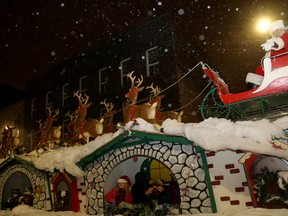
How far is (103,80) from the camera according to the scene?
829 inches

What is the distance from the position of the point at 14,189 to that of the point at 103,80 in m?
10.1

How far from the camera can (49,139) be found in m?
12.9

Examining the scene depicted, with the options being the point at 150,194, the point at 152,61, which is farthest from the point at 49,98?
the point at 150,194

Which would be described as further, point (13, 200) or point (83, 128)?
point (13, 200)

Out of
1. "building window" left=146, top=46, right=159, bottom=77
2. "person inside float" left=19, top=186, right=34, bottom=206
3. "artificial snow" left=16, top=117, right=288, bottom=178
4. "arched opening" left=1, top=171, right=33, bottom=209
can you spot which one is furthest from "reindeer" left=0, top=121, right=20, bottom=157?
"building window" left=146, top=46, right=159, bottom=77

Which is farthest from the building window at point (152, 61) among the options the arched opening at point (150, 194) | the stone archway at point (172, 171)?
the stone archway at point (172, 171)

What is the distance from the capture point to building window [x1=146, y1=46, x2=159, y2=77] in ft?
59.4

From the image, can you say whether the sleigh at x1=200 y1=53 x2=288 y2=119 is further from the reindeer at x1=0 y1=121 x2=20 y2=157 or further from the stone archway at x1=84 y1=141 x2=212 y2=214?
the reindeer at x1=0 y1=121 x2=20 y2=157

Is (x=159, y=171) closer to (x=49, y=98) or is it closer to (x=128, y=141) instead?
(x=128, y=141)

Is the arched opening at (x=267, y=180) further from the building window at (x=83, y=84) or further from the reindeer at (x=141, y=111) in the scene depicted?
the building window at (x=83, y=84)

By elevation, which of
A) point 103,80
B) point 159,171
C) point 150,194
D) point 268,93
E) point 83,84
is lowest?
point 150,194

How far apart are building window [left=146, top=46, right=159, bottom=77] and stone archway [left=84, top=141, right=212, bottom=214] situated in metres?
9.54

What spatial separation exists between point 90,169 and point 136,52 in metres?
11.1

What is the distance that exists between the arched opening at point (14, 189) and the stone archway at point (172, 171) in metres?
5.41
